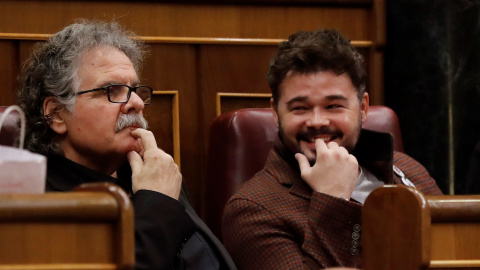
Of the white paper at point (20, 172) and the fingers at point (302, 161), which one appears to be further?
the fingers at point (302, 161)

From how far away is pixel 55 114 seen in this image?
4.48 ft

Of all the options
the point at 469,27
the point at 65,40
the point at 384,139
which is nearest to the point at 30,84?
the point at 65,40

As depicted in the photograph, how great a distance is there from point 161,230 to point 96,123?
30cm

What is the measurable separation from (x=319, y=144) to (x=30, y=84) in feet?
1.79

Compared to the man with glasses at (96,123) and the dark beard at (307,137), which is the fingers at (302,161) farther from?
the man with glasses at (96,123)

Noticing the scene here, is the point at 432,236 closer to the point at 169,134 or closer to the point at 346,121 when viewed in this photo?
the point at 346,121

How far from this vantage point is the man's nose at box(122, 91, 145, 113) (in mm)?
1345

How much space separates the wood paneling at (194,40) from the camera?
1.80 metres

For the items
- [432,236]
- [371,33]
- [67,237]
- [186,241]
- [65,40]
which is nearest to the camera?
[67,237]

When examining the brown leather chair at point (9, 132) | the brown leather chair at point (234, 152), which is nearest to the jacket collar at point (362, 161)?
the brown leather chair at point (234, 152)

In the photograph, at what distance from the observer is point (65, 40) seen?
54.8 inches

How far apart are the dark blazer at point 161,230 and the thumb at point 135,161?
5 centimetres

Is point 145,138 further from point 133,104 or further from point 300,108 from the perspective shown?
point 300,108

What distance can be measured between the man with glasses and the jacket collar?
189mm
